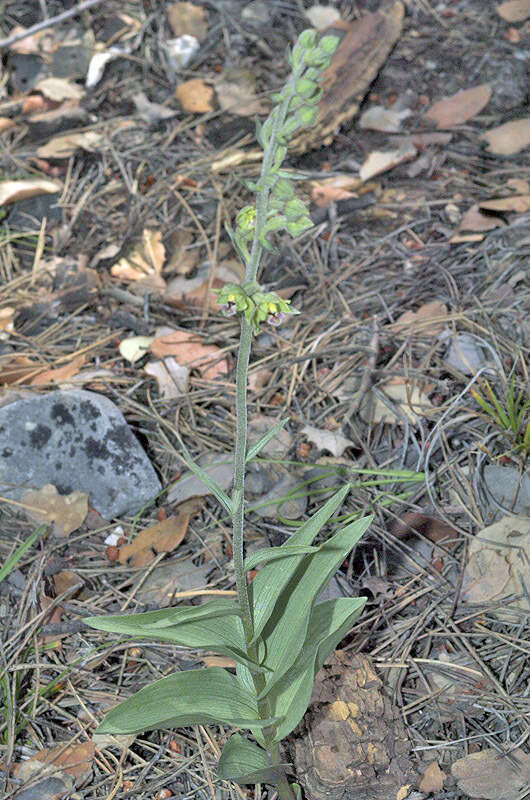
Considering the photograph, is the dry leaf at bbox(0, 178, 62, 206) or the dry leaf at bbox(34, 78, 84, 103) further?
the dry leaf at bbox(34, 78, 84, 103)

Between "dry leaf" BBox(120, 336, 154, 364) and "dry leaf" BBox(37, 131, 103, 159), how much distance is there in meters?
1.59

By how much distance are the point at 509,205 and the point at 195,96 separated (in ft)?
6.60

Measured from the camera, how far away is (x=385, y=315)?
3.67 m

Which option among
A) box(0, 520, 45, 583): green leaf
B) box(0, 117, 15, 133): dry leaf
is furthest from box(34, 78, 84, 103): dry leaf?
box(0, 520, 45, 583): green leaf

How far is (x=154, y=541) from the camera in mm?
2982

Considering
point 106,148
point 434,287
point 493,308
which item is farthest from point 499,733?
point 106,148

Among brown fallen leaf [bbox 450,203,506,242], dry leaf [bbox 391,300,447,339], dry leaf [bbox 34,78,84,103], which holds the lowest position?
dry leaf [bbox 391,300,447,339]

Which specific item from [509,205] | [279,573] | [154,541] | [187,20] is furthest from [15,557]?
[187,20]

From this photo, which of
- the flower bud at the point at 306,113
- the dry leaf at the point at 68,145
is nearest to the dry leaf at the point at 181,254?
the dry leaf at the point at 68,145

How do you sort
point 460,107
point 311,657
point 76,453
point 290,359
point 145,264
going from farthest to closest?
1. point 460,107
2. point 145,264
3. point 290,359
4. point 76,453
5. point 311,657

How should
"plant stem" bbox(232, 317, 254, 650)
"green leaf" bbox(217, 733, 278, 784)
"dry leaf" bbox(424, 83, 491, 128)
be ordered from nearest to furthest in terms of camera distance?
1. "plant stem" bbox(232, 317, 254, 650)
2. "green leaf" bbox(217, 733, 278, 784)
3. "dry leaf" bbox(424, 83, 491, 128)

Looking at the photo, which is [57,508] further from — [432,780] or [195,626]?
[432,780]

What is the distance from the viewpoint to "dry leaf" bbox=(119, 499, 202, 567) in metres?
2.96

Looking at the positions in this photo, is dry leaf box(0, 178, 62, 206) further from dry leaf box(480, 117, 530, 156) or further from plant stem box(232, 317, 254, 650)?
plant stem box(232, 317, 254, 650)
